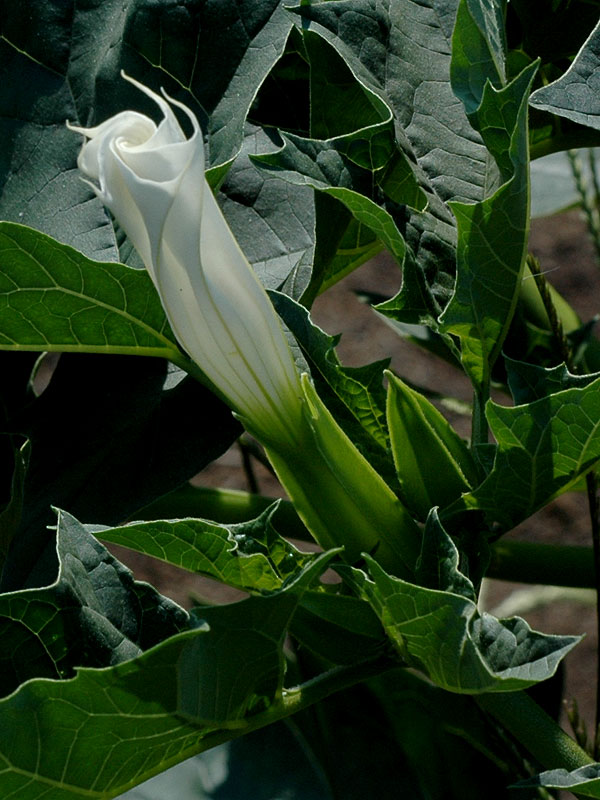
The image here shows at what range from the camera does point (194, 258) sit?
35 centimetres

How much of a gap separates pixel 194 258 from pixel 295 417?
0.25ft

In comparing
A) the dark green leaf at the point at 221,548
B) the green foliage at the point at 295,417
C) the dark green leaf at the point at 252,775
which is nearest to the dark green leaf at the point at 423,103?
the green foliage at the point at 295,417

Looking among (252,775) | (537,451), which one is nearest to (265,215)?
(537,451)

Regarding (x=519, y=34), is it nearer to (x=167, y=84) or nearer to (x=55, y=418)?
(x=167, y=84)

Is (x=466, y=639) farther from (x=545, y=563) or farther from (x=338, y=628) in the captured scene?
(x=545, y=563)

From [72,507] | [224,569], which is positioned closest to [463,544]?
[224,569]

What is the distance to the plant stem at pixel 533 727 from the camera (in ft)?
1.28

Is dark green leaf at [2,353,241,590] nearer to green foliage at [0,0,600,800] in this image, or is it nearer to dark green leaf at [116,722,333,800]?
green foliage at [0,0,600,800]

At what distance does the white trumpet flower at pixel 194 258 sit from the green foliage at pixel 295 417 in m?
0.01

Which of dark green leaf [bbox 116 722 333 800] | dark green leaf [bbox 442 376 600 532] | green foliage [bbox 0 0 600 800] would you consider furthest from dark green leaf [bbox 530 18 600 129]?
dark green leaf [bbox 116 722 333 800]

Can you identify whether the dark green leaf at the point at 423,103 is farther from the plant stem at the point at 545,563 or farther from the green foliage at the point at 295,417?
the plant stem at the point at 545,563

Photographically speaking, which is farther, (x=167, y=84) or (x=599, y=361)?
(x=599, y=361)

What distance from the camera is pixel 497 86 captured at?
A: 392mm

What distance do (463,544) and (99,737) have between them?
0.15 metres
